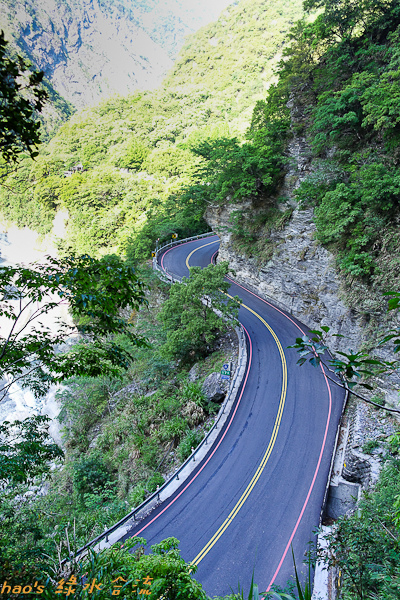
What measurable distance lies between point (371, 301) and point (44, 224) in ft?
182

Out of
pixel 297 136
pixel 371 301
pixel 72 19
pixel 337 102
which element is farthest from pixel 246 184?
pixel 72 19

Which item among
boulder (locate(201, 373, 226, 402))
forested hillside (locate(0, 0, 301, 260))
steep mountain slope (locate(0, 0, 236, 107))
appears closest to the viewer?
boulder (locate(201, 373, 226, 402))

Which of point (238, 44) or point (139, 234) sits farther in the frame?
point (238, 44)

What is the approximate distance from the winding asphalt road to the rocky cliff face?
3637mm

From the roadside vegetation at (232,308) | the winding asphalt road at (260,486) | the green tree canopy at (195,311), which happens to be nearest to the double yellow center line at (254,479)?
the winding asphalt road at (260,486)

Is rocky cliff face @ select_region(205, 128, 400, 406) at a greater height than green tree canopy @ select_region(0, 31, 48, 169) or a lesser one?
lesser

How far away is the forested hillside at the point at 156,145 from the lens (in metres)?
44.4

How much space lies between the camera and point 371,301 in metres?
16.8

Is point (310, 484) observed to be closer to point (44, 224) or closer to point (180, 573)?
point (180, 573)

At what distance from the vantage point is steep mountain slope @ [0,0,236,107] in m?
83.9

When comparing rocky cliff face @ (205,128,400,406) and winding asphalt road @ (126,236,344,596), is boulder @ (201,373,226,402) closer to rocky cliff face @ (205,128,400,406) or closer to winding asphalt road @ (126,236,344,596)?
winding asphalt road @ (126,236,344,596)

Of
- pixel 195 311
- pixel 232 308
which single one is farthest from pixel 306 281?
pixel 195 311

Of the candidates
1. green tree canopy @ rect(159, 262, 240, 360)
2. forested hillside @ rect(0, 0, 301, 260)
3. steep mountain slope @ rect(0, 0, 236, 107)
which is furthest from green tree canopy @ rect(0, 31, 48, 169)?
steep mountain slope @ rect(0, 0, 236, 107)

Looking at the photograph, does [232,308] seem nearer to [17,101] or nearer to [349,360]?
[349,360]
